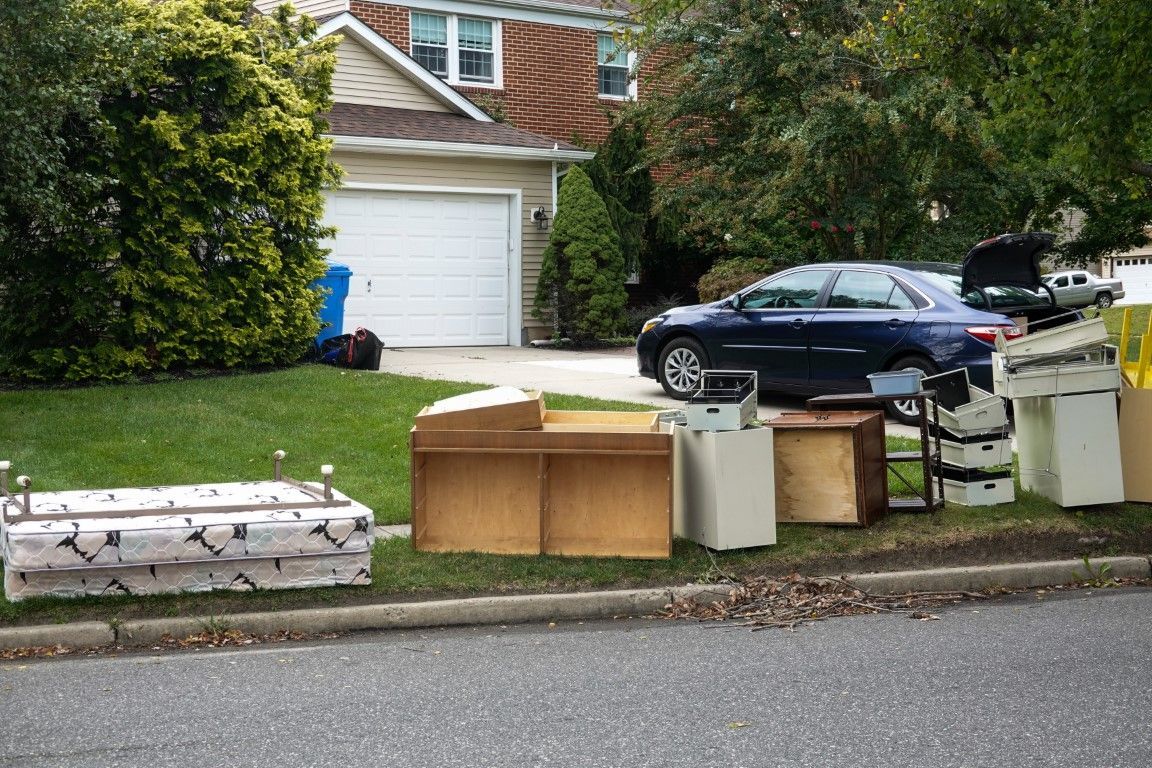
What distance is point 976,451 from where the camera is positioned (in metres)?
8.47

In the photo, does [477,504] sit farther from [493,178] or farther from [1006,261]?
[493,178]

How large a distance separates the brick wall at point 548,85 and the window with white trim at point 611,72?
0.65ft

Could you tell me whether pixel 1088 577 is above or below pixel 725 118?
below

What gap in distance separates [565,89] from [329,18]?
18.0 ft

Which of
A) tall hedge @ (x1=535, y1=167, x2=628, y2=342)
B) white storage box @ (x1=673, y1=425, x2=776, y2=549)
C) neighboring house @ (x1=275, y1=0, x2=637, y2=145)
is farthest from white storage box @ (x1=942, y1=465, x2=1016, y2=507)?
neighboring house @ (x1=275, y1=0, x2=637, y2=145)

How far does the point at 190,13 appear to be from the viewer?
14.2m

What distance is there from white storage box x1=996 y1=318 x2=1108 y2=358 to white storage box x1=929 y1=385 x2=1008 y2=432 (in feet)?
1.07

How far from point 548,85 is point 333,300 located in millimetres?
9082

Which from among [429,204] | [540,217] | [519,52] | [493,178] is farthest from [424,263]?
[519,52]

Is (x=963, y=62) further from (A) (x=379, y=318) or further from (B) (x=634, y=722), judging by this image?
(A) (x=379, y=318)

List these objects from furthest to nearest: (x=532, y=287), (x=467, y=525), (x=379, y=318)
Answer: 1. (x=532, y=287)
2. (x=379, y=318)
3. (x=467, y=525)

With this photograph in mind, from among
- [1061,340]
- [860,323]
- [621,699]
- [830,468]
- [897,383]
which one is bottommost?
[621,699]

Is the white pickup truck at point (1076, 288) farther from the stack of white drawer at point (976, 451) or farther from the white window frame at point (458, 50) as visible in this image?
the stack of white drawer at point (976, 451)

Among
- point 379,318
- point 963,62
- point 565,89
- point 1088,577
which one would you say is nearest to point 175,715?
point 1088,577
